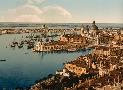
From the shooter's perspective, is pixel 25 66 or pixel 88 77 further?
pixel 25 66

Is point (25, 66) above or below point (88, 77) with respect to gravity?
below

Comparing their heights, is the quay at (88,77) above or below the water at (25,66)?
above

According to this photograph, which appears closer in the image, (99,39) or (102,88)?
(102,88)

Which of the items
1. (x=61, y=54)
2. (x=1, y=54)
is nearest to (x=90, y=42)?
(x=61, y=54)

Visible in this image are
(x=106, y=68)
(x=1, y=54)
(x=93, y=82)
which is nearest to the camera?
(x=93, y=82)

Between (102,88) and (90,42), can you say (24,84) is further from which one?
(90,42)

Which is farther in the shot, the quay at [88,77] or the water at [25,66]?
the water at [25,66]

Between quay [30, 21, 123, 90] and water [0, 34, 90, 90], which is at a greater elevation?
quay [30, 21, 123, 90]

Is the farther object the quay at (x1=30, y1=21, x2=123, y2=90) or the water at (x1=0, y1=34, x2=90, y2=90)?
the water at (x1=0, y1=34, x2=90, y2=90)
